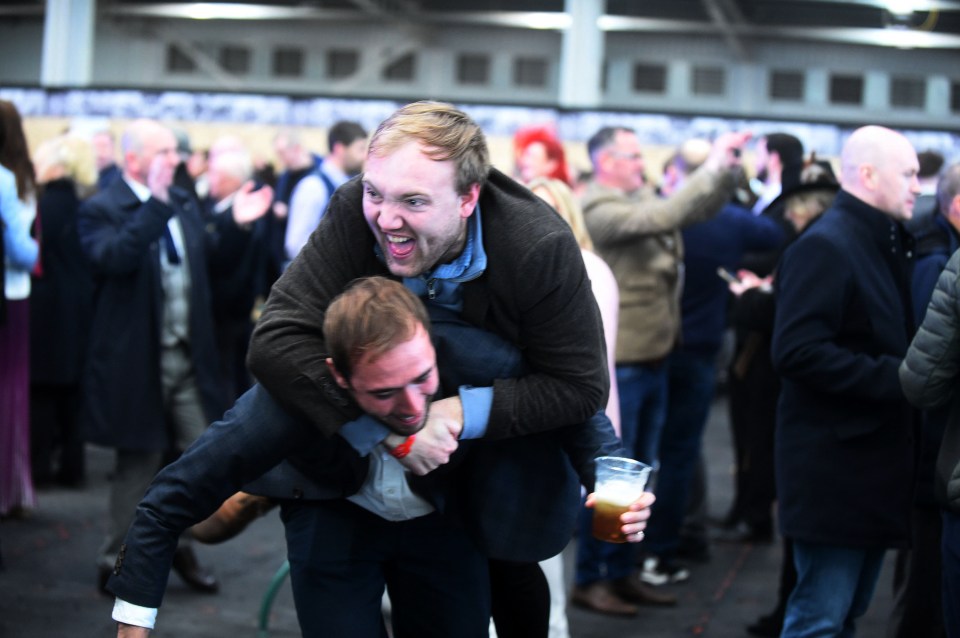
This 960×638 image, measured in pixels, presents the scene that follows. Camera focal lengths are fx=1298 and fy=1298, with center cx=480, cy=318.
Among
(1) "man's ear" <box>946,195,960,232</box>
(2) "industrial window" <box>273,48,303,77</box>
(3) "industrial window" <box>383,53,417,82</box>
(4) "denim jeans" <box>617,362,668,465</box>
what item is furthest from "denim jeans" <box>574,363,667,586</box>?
(2) "industrial window" <box>273,48,303,77</box>

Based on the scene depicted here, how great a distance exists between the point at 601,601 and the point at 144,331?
2203 millimetres

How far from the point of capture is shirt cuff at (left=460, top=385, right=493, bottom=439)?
263cm

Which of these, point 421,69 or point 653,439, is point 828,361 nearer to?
point 653,439

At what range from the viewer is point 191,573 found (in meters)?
5.50

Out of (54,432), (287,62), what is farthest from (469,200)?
(287,62)

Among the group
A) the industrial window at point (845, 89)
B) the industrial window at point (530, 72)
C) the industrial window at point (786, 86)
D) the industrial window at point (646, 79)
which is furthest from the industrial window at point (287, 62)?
the industrial window at point (845, 89)

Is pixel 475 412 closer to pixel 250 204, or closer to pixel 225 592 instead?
pixel 225 592

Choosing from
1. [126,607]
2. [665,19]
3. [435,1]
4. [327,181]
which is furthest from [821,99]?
[126,607]

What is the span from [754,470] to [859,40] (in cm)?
2089

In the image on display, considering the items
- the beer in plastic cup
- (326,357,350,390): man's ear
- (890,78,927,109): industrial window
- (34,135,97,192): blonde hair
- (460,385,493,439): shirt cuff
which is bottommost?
the beer in plastic cup

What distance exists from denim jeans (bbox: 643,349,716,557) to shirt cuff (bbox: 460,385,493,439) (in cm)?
351

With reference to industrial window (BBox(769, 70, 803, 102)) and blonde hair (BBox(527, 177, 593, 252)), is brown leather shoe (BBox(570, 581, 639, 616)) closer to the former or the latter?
blonde hair (BBox(527, 177, 593, 252))

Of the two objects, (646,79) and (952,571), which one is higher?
(646,79)

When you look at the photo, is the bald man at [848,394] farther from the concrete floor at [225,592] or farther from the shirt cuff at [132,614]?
the shirt cuff at [132,614]
